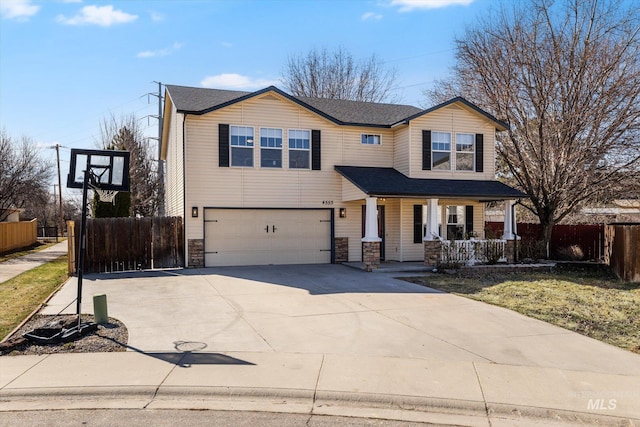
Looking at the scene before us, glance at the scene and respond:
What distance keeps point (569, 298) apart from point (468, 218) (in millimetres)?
7640

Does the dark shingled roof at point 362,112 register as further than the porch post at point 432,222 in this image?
Yes

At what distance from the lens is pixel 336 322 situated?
8703 millimetres

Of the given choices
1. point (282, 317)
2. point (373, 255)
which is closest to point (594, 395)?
point (282, 317)

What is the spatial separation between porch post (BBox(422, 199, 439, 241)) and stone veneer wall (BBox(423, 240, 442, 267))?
0.17 m

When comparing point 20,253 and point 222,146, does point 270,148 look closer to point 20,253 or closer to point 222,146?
point 222,146

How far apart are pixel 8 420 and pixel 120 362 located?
1.67m

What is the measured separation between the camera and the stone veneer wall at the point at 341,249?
1788 cm

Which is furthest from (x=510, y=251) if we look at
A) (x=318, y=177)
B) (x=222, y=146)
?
(x=222, y=146)

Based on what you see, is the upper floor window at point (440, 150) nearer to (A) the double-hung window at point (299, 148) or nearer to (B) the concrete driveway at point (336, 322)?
(A) the double-hung window at point (299, 148)

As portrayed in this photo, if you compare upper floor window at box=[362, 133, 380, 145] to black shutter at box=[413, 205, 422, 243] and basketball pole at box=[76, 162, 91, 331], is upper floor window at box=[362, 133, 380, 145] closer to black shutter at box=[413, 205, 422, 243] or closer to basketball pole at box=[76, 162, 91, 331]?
black shutter at box=[413, 205, 422, 243]

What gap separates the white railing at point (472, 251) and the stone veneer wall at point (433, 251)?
278 mm

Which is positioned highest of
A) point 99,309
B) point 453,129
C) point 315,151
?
point 453,129

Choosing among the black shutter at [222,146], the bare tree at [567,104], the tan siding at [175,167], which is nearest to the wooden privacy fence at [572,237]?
the bare tree at [567,104]

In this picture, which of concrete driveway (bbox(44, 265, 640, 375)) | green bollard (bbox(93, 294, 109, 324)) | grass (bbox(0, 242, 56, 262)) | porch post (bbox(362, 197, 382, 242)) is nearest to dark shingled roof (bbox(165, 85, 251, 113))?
porch post (bbox(362, 197, 382, 242))
